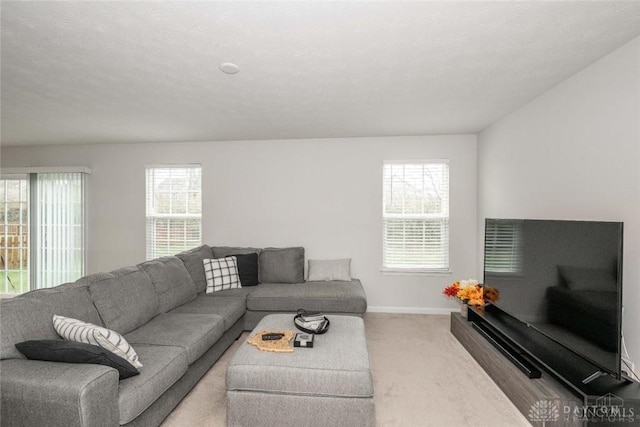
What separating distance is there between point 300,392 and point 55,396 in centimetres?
125

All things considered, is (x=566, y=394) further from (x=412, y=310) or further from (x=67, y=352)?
(x=67, y=352)

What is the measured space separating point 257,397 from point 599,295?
217cm

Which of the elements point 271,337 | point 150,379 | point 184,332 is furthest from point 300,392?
point 184,332

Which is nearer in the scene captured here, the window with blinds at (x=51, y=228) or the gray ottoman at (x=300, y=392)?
the gray ottoman at (x=300, y=392)

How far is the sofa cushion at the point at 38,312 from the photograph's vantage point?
1.71 m

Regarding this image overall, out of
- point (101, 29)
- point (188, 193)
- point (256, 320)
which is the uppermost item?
point (101, 29)

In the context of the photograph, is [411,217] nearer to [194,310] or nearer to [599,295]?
[599,295]

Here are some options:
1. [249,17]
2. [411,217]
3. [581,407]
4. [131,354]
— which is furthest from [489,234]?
[131,354]

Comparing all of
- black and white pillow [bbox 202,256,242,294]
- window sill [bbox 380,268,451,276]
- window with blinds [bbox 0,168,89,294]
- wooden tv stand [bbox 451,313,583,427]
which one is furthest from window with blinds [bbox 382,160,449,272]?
window with blinds [bbox 0,168,89,294]

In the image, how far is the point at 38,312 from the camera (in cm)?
190

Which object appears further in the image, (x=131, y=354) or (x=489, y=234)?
(x=489, y=234)

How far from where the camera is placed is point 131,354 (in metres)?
1.85

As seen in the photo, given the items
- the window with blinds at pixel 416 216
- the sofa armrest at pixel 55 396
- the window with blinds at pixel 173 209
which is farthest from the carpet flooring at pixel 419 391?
the window with blinds at pixel 173 209

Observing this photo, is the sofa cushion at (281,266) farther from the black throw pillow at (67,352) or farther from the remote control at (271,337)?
the black throw pillow at (67,352)
